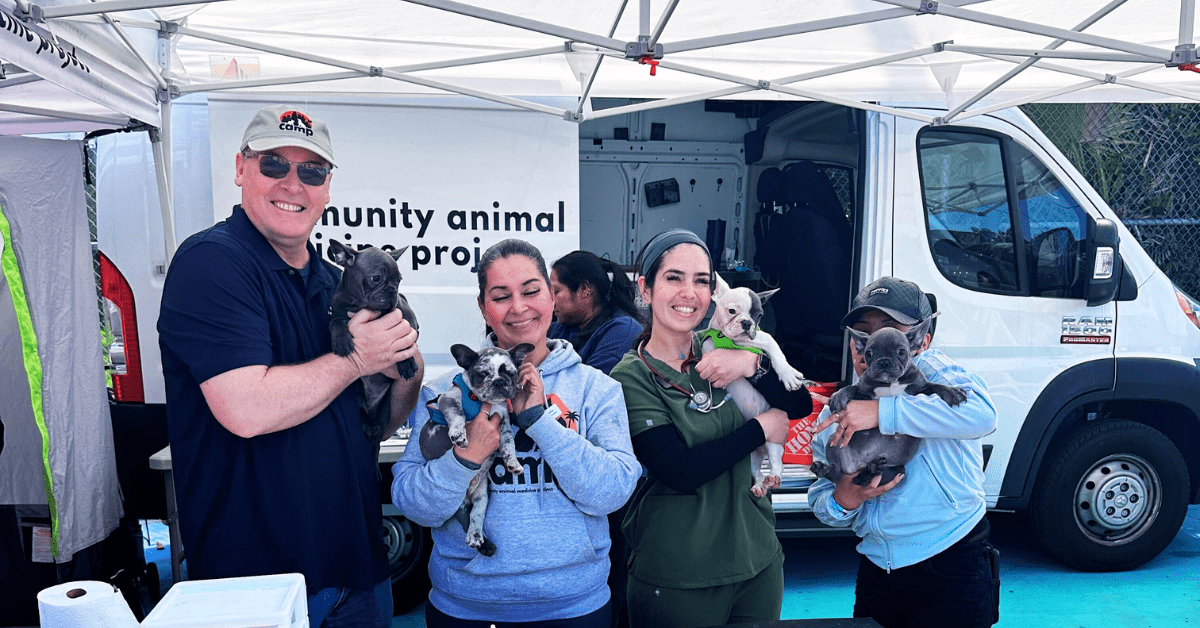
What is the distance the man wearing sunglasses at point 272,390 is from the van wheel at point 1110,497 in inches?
163

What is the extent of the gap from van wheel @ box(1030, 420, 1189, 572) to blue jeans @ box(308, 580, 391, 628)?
4.07 m

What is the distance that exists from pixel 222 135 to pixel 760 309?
269 centimetres

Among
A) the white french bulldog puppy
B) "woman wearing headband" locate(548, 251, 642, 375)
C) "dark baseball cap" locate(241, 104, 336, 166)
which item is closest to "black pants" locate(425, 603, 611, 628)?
the white french bulldog puppy

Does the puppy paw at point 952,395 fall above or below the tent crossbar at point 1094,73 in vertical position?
below

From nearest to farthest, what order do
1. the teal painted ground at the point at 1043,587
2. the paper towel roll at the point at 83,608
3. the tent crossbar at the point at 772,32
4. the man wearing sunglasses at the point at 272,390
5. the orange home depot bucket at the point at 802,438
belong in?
the paper towel roll at the point at 83,608
the man wearing sunglasses at the point at 272,390
the tent crossbar at the point at 772,32
the teal painted ground at the point at 1043,587
the orange home depot bucket at the point at 802,438

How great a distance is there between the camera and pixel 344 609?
212cm

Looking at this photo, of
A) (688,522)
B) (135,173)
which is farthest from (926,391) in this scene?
(135,173)

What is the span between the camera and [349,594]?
2119 millimetres

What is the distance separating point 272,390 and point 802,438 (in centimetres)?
330

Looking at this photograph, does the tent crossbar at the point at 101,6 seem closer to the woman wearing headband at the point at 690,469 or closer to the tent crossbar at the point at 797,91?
the woman wearing headband at the point at 690,469

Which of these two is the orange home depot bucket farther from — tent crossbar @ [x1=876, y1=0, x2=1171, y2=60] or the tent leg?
the tent leg

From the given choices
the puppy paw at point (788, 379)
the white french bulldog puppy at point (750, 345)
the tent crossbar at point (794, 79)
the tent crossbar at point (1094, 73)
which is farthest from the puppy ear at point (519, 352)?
the tent crossbar at point (1094, 73)

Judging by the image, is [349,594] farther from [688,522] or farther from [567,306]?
[567,306]

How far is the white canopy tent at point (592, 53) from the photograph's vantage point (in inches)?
109
